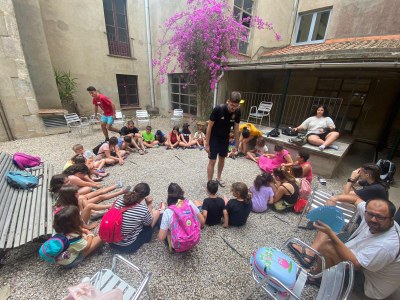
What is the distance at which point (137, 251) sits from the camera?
79.6 inches

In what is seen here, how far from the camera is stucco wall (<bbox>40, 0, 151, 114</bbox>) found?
6.63 m

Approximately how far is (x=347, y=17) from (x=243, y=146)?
6851 millimetres

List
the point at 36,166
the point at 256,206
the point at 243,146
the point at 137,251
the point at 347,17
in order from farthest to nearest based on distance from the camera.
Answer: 1. the point at 347,17
2. the point at 243,146
3. the point at 36,166
4. the point at 256,206
5. the point at 137,251

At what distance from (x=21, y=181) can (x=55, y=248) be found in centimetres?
152

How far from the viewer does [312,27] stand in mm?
7426

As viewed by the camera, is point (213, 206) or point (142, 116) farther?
point (142, 116)

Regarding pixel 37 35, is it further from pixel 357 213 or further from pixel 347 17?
pixel 347 17

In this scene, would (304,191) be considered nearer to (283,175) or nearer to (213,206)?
(283,175)

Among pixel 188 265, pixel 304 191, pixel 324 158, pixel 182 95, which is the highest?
pixel 182 95

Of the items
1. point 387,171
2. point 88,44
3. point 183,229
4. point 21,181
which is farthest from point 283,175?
point 88,44

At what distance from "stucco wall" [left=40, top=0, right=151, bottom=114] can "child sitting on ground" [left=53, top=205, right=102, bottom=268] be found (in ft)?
25.7

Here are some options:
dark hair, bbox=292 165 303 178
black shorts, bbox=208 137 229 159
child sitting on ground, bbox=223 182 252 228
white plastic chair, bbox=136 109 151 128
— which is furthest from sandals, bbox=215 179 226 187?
white plastic chair, bbox=136 109 151 128

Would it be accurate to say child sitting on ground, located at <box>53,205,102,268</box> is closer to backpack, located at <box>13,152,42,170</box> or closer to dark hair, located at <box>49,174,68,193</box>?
dark hair, located at <box>49,174,68,193</box>

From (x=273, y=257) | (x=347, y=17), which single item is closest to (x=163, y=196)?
(x=273, y=257)
